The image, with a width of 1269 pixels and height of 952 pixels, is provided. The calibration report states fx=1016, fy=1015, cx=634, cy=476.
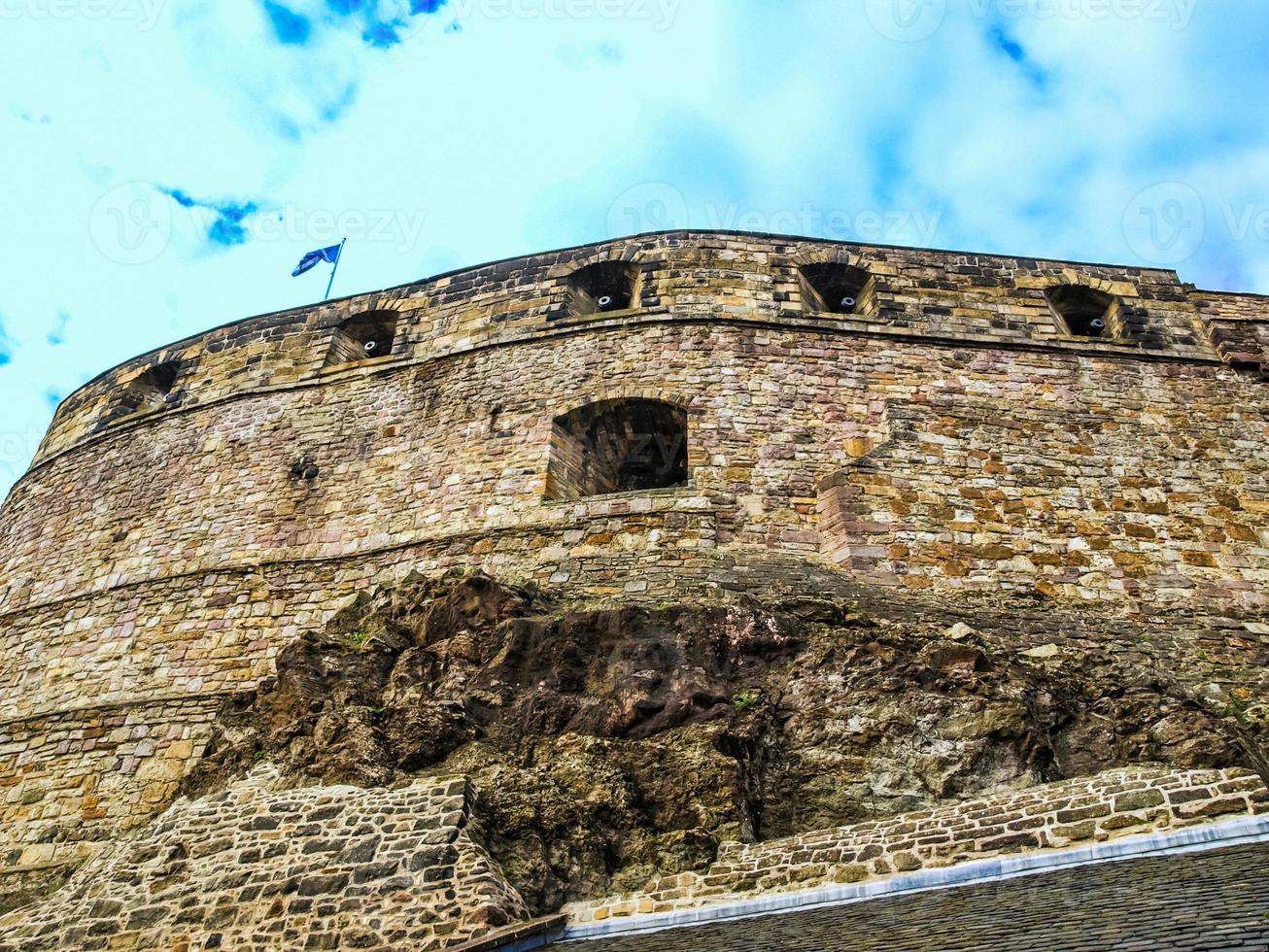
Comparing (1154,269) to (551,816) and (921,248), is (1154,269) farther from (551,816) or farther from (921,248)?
(551,816)

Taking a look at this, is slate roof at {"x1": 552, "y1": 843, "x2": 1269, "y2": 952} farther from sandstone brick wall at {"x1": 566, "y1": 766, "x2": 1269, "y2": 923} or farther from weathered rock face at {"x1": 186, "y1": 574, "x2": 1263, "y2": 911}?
weathered rock face at {"x1": 186, "y1": 574, "x2": 1263, "y2": 911}

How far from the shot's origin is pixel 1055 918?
4352 mm

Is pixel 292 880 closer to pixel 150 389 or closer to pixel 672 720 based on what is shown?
pixel 672 720

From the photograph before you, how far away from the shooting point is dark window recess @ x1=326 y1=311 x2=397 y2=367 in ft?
41.6

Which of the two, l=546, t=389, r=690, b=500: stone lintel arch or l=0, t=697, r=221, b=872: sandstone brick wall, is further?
l=546, t=389, r=690, b=500: stone lintel arch

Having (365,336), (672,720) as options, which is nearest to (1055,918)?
(672,720)

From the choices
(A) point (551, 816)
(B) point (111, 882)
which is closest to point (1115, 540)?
(A) point (551, 816)

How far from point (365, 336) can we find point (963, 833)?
9657 mm

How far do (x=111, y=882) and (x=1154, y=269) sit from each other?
40.9 feet

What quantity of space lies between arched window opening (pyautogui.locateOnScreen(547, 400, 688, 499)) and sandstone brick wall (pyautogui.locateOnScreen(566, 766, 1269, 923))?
479 centimetres

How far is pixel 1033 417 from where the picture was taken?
417 inches

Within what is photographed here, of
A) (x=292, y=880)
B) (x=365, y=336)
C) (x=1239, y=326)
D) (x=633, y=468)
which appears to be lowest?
(x=292, y=880)

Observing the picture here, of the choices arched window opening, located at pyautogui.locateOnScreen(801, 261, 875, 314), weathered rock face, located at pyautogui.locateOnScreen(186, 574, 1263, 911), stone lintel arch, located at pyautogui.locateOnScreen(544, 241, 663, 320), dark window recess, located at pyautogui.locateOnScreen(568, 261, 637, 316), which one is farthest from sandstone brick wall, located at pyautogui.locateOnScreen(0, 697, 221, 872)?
arched window opening, located at pyautogui.locateOnScreen(801, 261, 875, 314)

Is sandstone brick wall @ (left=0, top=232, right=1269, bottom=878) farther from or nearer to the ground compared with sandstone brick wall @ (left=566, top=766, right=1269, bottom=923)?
farther from the ground
